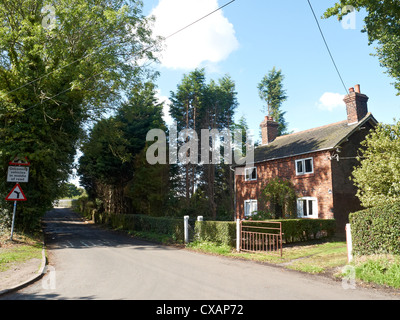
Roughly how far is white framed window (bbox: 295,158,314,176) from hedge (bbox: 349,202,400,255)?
12.2 metres

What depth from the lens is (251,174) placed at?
2639 centimetres

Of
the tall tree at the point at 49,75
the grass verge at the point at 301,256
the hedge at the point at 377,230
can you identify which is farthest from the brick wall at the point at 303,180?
the tall tree at the point at 49,75

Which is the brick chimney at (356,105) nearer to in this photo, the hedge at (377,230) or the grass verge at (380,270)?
the hedge at (377,230)

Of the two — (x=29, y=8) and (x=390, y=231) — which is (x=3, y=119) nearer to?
(x=29, y=8)

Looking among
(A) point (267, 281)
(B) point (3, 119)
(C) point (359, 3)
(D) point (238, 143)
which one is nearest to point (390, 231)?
(A) point (267, 281)

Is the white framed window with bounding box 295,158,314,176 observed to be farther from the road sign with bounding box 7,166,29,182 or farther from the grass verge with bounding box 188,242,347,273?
the road sign with bounding box 7,166,29,182

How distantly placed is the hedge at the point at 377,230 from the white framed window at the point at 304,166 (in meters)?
12.2

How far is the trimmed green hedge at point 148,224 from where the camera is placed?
17.3 m

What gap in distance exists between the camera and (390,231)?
805 centimetres

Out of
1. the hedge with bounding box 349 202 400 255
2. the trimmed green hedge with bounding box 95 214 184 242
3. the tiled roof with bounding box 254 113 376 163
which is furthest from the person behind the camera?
the tiled roof with bounding box 254 113 376 163

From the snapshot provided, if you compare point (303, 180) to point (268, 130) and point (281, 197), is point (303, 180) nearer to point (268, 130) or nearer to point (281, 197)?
point (281, 197)

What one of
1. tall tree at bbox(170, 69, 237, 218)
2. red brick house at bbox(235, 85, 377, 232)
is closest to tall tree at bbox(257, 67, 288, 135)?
tall tree at bbox(170, 69, 237, 218)

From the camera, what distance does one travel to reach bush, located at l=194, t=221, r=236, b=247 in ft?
44.7
